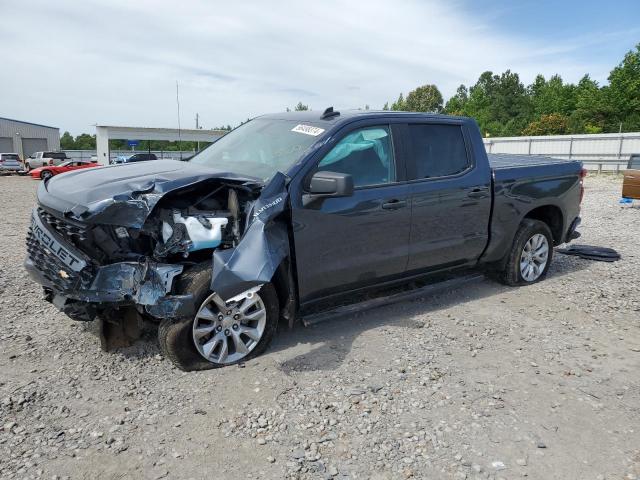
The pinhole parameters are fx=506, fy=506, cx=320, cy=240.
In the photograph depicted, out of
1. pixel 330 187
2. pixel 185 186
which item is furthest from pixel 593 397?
pixel 185 186

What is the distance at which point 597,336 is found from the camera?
4.53 metres

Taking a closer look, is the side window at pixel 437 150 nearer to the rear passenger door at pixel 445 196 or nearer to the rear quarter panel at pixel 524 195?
the rear passenger door at pixel 445 196

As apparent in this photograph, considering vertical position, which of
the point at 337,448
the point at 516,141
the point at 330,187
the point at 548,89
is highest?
the point at 548,89

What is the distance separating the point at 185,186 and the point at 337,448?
76.2 inches

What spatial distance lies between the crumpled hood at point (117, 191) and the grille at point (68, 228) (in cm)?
9

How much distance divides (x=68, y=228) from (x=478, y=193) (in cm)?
366

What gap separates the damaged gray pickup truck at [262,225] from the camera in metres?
3.38

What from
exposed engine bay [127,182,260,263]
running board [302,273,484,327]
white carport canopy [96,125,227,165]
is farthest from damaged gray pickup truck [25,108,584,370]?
white carport canopy [96,125,227,165]

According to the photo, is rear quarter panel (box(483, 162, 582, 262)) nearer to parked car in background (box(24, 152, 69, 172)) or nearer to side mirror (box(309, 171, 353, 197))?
side mirror (box(309, 171, 353, 197))

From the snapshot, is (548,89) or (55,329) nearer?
(55,329)

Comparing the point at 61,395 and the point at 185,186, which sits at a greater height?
the point at 185,186

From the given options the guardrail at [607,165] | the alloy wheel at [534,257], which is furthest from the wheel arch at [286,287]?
the guardrail at [607,165]

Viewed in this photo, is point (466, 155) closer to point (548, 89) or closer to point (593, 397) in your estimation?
point (593, 397)

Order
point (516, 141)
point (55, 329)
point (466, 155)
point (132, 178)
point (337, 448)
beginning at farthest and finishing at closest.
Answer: point (516, 141), point (466, 155), point (55, 329), point (132, 178), point (337, 448)
